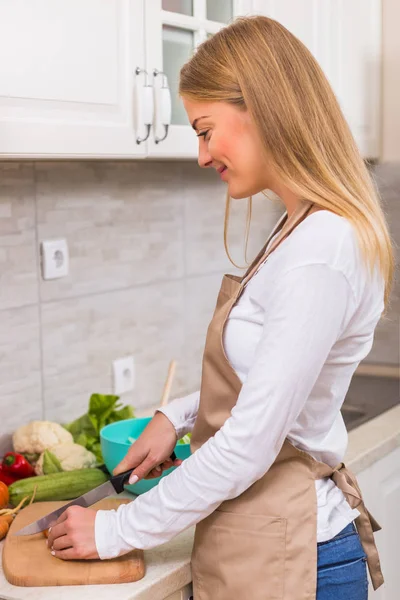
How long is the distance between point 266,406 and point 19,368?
858mm

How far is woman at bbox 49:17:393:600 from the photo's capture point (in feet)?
3.45

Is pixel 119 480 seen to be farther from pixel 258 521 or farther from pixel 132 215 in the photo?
pixel 132 215

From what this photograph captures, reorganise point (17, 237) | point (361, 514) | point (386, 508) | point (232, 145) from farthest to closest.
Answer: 1. point (386, 508)
2. point (17, 237)
3. point (361, 514)
4. point (232, 145)

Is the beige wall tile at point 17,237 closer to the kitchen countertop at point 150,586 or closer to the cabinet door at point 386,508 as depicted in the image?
the kitchen countertop at point 150,586

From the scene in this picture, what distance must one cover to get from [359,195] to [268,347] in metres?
0.24

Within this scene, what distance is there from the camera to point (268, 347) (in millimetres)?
1043

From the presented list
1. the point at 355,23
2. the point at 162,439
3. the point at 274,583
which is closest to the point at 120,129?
the point at 162,439

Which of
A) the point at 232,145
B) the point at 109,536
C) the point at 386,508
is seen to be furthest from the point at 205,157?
the point at 386,508

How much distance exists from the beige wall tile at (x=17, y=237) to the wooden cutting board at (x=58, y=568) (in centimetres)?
60

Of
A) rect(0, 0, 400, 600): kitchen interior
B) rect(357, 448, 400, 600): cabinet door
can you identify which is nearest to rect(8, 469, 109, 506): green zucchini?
rect(0, 0, 400, 600): kitchen interior

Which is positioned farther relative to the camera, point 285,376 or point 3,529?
point 3,529

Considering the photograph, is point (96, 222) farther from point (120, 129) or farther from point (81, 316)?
point (120, 129)

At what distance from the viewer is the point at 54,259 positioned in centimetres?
184

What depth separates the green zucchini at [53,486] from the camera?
1.52 meters
